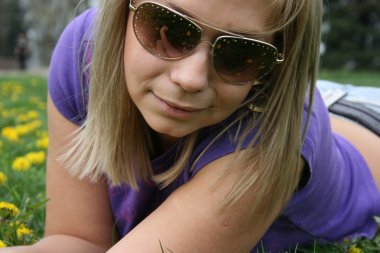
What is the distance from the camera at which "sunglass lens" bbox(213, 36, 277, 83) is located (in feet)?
4.17

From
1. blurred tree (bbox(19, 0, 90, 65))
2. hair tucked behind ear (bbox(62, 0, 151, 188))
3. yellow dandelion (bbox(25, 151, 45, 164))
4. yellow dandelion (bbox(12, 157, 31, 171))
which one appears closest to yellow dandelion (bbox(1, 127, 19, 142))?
yellow dandelion (bbox(25, 151, 45, 164))

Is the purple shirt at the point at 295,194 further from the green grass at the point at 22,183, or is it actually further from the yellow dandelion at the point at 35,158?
the yellow dandelion at the point at 35,158

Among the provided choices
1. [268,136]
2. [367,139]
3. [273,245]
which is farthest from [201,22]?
[367,139]

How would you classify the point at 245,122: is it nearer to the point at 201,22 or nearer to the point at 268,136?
the point at 268,136

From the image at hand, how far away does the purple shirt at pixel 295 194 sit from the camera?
1.63m

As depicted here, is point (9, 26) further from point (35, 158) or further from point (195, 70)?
point (195, 70)

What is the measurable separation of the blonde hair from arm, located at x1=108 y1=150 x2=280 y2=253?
0.11ft

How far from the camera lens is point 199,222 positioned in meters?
1.39

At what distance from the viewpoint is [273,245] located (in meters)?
1.81

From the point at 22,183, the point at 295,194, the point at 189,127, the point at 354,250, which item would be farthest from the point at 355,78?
the point at 189,127

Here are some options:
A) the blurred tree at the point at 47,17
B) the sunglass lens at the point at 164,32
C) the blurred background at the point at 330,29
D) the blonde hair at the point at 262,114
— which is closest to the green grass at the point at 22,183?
the blonde hair at the point at 262,114

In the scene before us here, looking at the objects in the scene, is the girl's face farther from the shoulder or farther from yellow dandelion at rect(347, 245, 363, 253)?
yellow dandelion at rect(347, 245, 363, 253)

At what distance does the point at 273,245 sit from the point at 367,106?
98cm

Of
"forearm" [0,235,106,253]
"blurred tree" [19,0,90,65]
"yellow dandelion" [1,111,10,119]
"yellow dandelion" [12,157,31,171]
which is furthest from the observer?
"blurred tree" [19,0,90,65]
